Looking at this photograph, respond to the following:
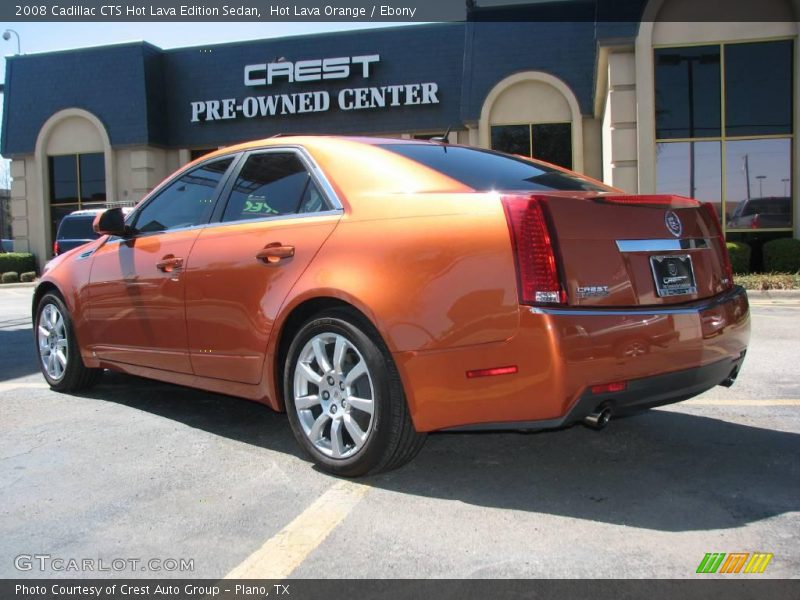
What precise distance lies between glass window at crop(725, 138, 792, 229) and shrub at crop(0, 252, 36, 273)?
65.1ft

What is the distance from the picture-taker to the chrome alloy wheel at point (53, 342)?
5.41 m

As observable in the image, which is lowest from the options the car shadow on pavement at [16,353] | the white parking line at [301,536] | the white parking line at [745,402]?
the white parking line at [301,536]

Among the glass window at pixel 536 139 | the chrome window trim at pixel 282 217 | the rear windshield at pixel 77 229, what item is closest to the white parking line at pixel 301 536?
the chrome window trim at pixel 282 217

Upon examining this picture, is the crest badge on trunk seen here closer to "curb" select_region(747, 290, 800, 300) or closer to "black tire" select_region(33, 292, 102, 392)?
"black tire" select_region(33, 292, 102, 392)

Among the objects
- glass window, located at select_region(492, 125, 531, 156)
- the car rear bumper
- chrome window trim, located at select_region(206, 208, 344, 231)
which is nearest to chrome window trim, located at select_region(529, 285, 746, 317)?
the car rear bumper

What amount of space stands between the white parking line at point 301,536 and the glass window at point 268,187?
1489 millimetres

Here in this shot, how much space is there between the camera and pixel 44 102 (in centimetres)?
2283

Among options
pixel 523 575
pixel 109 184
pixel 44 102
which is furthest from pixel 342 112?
pixel 523 575

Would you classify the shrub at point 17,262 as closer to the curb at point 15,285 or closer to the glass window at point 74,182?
the curb at point 15,285

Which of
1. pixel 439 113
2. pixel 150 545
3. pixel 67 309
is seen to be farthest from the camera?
pixel 439 113

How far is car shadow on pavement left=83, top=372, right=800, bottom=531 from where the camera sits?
119 inches

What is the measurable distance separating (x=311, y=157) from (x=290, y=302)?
2.74 feet
